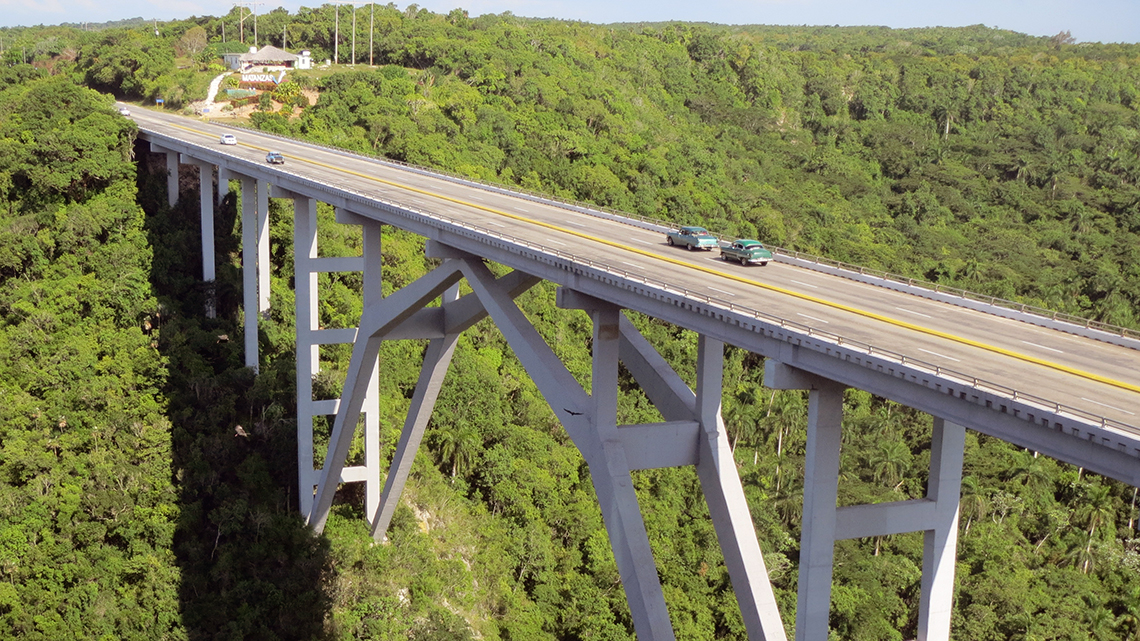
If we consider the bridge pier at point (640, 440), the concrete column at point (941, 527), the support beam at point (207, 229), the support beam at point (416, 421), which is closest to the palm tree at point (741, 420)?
the support beam at point (416, 421)

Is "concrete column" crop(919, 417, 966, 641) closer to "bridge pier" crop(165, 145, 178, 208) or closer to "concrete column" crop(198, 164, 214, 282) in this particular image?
"concrete column" crop(198, 164, 214, 282)

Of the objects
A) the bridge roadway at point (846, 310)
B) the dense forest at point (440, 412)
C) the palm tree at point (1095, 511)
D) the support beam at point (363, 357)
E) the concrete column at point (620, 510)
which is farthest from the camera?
the palm tree at point (1095, 511)

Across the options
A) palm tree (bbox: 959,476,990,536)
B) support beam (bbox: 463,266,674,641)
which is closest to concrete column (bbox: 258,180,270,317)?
support beam (bbox: 463,266,674,641)

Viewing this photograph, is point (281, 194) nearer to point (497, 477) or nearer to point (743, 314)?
point (497, 477)

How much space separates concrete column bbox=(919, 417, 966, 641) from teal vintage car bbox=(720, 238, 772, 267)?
11417 mm

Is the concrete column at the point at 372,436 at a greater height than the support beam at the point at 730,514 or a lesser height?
lesser

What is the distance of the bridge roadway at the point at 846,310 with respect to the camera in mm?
15864

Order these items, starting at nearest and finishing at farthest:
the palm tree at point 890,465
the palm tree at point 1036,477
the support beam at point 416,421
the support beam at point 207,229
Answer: the support beam at point 416,421 → the support beam at point 207,229 → the palm tree at point 890,465 → the palm tree at point 1036,477

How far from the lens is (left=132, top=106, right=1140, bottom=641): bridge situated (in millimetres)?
15656

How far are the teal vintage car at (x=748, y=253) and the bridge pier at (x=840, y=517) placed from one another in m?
10.7

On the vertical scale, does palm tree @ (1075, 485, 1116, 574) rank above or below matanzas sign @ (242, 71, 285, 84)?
below

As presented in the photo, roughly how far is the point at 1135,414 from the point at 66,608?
31369mm

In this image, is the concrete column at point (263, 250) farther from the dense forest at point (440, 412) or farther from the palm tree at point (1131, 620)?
the palm tree at point (1131, 620)

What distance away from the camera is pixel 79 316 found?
4525 centimetres
